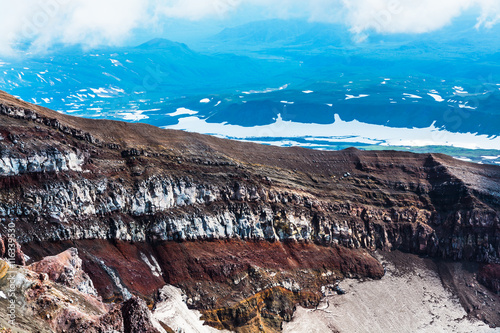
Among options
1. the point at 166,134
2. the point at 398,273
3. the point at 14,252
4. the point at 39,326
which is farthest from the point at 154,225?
the point at 398,273

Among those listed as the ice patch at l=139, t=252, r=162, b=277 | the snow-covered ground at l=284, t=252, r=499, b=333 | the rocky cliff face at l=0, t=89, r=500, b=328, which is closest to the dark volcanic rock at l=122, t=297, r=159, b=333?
the rocky cliff face at l=0, t=89, r=500, b=328

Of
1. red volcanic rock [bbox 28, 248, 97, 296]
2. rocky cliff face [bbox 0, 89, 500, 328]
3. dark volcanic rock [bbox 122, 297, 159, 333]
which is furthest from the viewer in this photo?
rocky cliff face [bbox 0, 89, 500, 328]

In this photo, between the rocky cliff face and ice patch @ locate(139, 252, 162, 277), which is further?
ice patch @ locate(139, 252, 162, 277)

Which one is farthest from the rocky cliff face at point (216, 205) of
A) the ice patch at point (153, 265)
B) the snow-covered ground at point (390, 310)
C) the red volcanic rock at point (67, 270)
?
the red volcanic rock at point (67, 270)

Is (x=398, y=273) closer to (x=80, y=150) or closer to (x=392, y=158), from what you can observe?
(x=392, y=158)

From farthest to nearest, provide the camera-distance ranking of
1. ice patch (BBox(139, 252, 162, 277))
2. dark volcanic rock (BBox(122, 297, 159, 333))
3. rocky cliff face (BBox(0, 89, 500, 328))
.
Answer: ice patch (BBox(139, 252, 162, 277)) < rocky cliff face (BBox(0, 89, 500, 328)) < dark volcanic rock (BBox(122, 297, 159, 333))

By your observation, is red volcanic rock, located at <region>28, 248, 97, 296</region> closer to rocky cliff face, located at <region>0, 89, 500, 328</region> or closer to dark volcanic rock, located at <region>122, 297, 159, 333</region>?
rocky cliff face, located at <region>0, 89, 500, 328</region>
